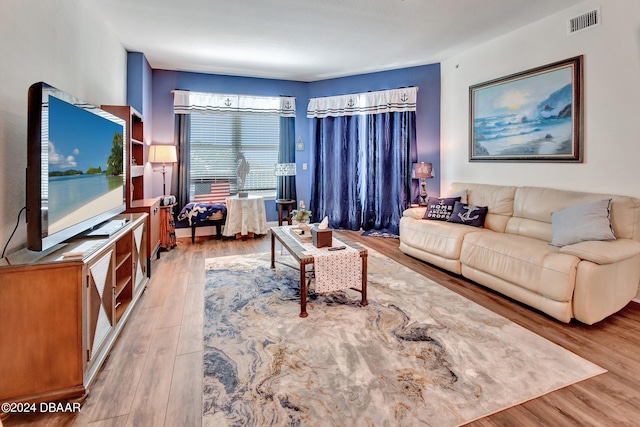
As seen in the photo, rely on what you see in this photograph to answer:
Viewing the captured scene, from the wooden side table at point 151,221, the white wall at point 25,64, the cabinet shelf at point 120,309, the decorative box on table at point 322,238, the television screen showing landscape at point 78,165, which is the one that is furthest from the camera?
the wooden side table at point 151,221

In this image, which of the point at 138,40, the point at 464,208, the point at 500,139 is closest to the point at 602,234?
the point at 464,208

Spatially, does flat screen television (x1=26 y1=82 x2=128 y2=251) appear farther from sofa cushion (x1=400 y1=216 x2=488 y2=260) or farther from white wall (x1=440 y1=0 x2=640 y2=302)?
white wall (x1=440 y1=0 x2=640 y2=302)

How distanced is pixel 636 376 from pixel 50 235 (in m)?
3.24

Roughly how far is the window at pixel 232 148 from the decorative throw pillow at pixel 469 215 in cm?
326

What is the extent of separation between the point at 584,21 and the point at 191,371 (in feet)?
14.5

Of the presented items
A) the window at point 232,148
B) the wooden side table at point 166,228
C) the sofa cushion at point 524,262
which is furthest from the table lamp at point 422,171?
the wooden side table at point 166,228

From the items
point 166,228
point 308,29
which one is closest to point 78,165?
point 166,228

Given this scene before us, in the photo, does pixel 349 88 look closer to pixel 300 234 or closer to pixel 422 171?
pixel 422 171

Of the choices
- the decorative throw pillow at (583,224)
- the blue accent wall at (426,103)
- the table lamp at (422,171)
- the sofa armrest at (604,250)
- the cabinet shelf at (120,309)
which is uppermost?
the blue accent wall at (426,103)

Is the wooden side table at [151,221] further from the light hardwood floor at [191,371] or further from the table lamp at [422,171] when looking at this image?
the table lamp at [422,171]

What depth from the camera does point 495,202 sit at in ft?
12.8

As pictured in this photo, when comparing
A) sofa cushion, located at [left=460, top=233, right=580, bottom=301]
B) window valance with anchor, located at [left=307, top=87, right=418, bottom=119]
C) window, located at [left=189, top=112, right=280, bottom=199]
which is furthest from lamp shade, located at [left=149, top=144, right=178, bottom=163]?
sofa cushion, located at [left=460, top=233, right=580, bottom=301]

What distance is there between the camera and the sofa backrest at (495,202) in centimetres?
379

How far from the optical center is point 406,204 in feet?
17.9
